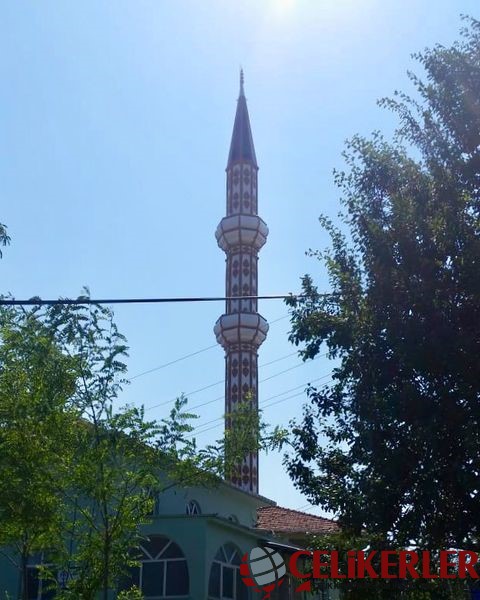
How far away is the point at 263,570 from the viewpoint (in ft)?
72.2

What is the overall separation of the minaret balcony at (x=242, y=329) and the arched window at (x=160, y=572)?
19.1 m

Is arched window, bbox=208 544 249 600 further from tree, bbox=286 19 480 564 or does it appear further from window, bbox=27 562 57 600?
tree, bbox=286 19 480 564

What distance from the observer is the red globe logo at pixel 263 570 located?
2092 centimetres

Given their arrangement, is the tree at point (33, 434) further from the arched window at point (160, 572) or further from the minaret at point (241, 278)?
the minaret at point (241, 278)

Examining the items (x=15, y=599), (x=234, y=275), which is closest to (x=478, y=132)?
(x=15, y=599)

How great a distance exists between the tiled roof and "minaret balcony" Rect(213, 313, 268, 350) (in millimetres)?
10142

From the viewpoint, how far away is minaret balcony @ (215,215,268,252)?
40.2 meters

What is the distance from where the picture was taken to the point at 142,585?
1972 cm

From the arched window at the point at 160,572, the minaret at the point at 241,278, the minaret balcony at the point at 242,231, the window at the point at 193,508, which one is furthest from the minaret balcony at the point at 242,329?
the arched window at the point at 160,572

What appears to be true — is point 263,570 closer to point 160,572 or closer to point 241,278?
point 160,572

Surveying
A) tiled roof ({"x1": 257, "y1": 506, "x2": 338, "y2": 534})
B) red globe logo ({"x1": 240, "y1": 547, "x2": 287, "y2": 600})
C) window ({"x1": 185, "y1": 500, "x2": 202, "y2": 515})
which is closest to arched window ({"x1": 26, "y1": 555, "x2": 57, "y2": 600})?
red globe logo ({"x1": 240, "y1": 547, "x2": 287, "y2": 600})

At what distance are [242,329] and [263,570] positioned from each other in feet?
56.9

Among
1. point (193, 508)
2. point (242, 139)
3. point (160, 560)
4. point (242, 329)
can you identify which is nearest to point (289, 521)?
point (193, 508)

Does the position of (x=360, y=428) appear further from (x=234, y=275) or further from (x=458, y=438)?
(x=234, y=275)
